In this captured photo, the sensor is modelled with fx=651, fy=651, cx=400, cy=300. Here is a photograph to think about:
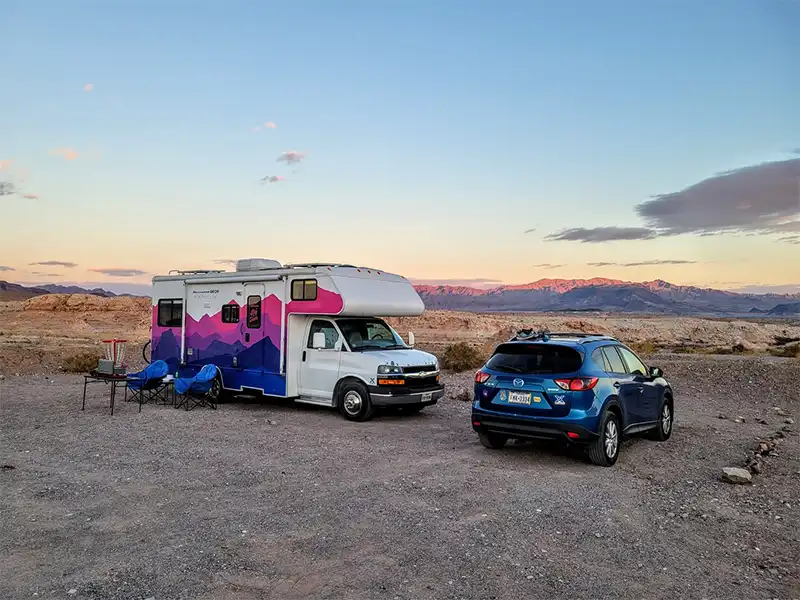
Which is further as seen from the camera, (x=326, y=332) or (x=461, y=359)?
(x=461, y=359)

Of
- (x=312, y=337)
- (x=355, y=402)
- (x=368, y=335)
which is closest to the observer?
(x=355, y=402)

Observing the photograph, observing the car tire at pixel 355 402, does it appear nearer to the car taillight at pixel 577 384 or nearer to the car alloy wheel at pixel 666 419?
the car taillight at pixel 577 384

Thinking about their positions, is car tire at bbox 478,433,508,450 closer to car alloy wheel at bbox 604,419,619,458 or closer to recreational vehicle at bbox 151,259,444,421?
car alloy wheel at bbox 604,419,619,458

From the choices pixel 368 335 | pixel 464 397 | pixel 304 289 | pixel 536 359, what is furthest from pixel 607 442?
pixel 464 397

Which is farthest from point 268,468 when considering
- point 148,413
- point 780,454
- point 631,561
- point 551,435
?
point 780,454

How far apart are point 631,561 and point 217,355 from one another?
10.9 metres

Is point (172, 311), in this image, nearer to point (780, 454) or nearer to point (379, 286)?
point (379, 286)

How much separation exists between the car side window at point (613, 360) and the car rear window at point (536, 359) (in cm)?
80

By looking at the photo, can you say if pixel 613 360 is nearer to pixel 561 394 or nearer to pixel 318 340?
pixel 561 394

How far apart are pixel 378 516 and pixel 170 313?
1070cm

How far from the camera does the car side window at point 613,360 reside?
9320 millimetres

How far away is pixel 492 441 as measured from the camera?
9797mm

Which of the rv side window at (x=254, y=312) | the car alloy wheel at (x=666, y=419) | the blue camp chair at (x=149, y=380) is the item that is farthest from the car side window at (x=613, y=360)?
the blue camp chair at (x=149, y=380)

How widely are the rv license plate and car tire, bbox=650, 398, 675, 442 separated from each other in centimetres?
306
